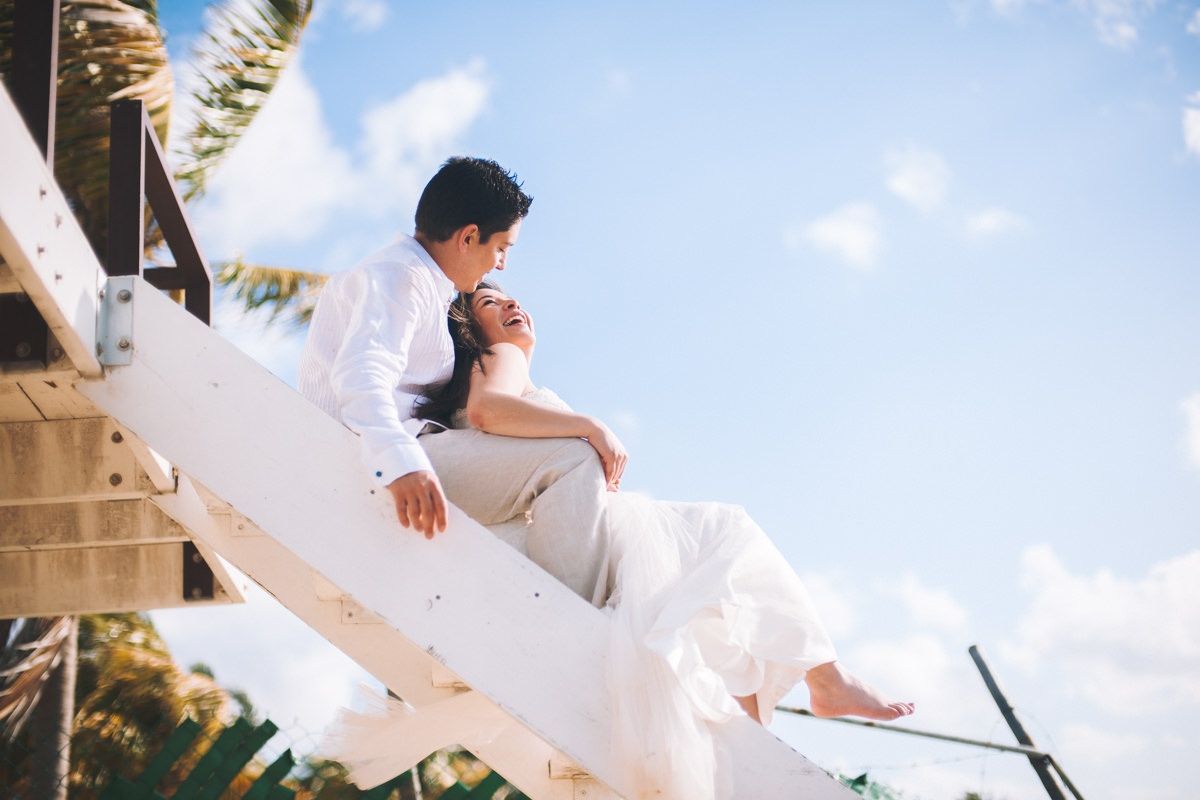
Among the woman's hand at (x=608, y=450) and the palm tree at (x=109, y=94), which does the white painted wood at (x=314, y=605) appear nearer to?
the woman's hand at (x=608, y=450)

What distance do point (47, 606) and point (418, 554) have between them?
98.5 inches

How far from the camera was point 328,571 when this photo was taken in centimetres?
230

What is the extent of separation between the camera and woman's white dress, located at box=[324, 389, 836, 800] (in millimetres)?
2143

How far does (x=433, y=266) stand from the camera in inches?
110

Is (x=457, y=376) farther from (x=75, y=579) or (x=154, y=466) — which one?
(x=75, y=579)

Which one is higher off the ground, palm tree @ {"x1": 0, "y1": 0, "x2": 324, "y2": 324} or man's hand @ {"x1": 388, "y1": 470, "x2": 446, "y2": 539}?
palm tree @ {"x1": 0, "y1": 0, "x2": 324, "y2": 324}

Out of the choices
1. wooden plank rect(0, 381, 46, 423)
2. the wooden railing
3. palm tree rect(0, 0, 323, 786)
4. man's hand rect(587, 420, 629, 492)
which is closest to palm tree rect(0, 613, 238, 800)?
palm tree rect(0, 0, 323, 786)

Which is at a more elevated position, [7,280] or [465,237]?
[465,237]

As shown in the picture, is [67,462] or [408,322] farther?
[67,462]

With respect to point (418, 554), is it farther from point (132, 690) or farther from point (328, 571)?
point (132, 690)

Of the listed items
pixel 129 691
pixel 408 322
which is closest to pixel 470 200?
pixel 408 322

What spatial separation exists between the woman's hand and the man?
491mm

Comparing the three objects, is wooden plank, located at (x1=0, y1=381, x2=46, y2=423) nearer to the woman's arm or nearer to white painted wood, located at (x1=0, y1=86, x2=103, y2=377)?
white painted wood, located at (x1=0, y1=86, x2=103, y2=377)

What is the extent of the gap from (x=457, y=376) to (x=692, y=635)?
→ 1114 millimetres
